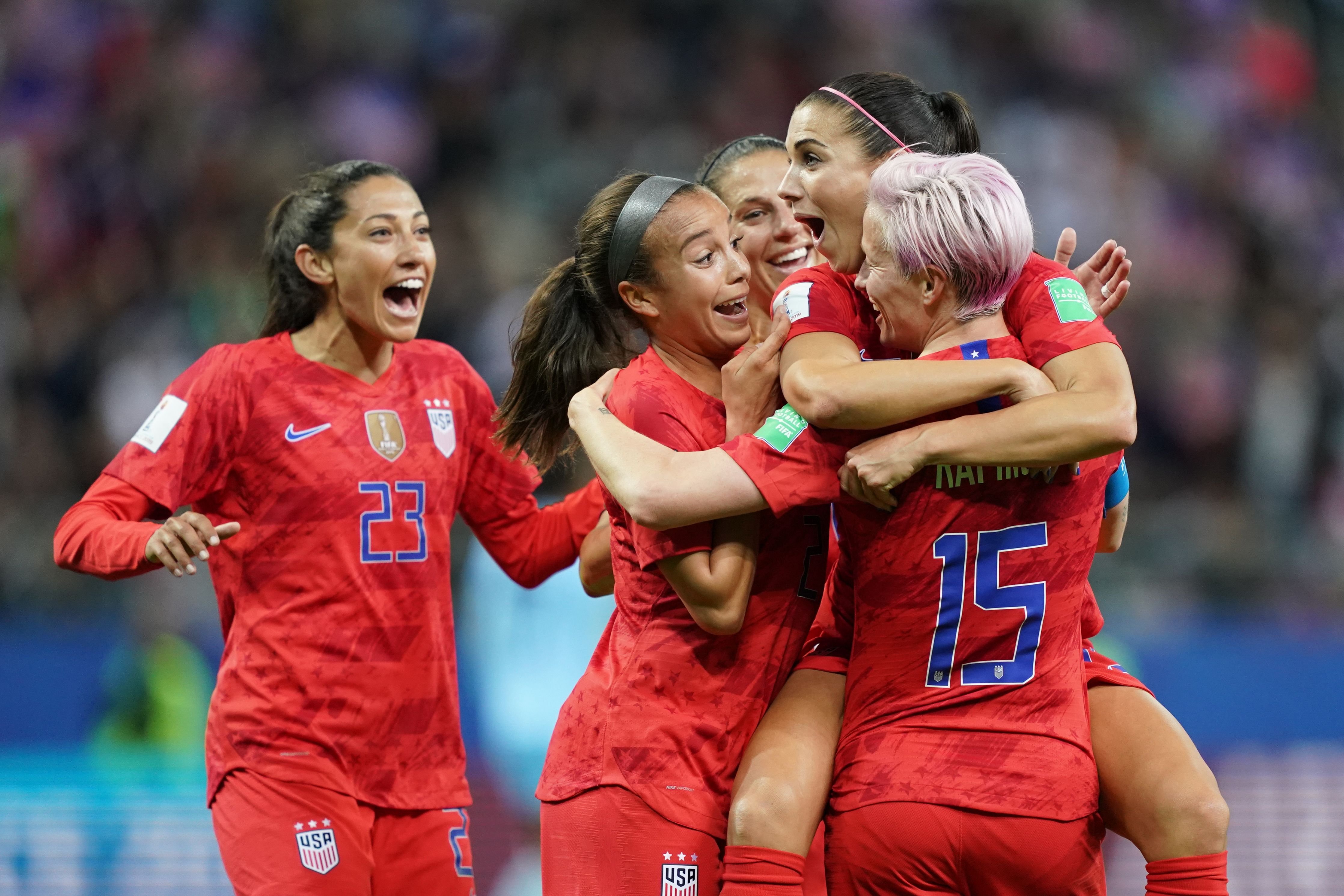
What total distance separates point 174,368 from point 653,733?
6.90 metres

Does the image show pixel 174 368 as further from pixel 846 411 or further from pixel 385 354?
pixel 846 411

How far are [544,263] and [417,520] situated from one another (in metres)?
6.25

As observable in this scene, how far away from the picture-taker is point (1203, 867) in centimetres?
307

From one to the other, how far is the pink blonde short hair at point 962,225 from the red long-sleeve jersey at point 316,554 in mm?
1651

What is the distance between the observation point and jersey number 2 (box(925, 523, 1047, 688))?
3.03 m

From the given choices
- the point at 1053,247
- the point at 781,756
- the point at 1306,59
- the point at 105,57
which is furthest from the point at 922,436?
the point at 1306,59

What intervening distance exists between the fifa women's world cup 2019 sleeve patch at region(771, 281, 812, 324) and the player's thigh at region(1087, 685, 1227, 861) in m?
1.07

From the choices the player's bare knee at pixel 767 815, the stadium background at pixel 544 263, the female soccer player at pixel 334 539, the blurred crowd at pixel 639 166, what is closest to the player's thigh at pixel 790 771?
the player's bare knee at pixel 767 815

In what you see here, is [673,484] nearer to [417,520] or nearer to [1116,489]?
[1116,489]

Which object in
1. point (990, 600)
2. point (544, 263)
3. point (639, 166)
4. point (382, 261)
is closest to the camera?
point (990, 600)

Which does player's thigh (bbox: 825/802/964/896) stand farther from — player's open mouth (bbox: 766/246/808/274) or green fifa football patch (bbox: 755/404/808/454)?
player's open mouth (bbox: 766/246/808/274)

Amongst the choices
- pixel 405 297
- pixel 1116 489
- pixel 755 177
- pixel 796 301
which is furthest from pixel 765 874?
pixel 405 297

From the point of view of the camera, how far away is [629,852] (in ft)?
10.5

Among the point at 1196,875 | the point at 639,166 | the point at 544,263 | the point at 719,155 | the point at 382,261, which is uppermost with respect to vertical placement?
the point at 639,166
